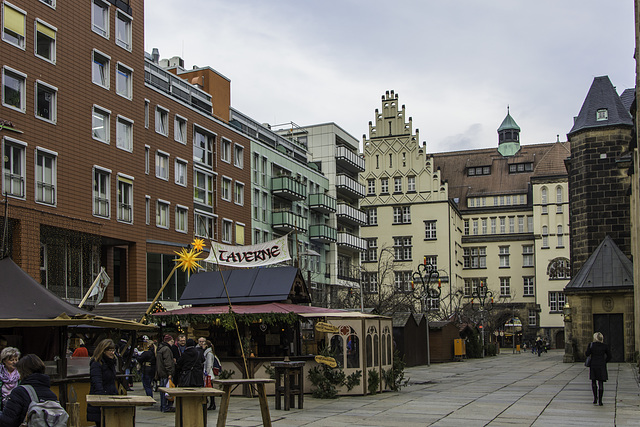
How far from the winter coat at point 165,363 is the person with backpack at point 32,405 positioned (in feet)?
29.5

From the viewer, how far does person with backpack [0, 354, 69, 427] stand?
8.05 meters

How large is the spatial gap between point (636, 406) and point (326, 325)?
25.2ft

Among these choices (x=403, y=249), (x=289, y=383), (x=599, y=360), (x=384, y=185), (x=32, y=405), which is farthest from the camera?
(x=384, y=185)

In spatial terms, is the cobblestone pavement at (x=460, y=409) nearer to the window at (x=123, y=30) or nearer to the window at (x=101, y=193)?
the window at (x=101, y=193)

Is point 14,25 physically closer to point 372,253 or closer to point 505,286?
Answer: point 372,253

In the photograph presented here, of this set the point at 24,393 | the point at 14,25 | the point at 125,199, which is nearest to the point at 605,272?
the point at 125,199

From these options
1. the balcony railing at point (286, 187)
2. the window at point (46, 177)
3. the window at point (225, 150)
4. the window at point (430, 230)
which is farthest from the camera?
the window at point (430, 230)

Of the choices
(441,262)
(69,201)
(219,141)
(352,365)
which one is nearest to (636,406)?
(352,365)

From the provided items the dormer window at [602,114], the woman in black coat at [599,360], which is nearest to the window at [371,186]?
the dormer window at [602,114]

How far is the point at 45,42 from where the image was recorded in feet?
116

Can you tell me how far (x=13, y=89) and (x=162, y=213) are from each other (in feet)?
47.0

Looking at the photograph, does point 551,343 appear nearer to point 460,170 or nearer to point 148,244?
point 460,170

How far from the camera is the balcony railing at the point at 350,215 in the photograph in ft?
238

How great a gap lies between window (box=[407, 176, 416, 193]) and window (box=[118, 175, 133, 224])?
50572 mm
